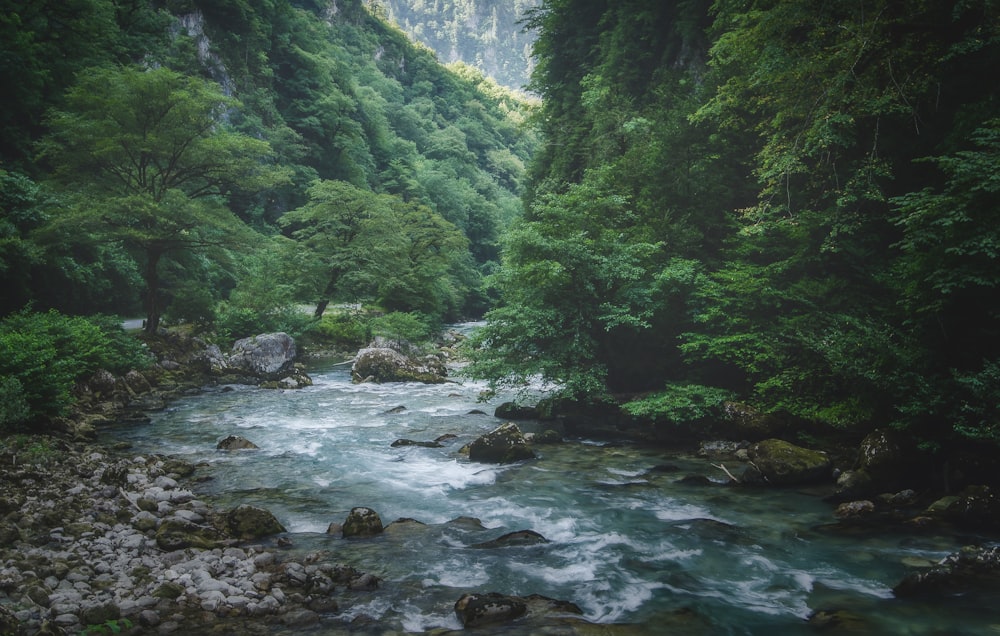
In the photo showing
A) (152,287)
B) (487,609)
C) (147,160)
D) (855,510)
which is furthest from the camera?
(147,160)

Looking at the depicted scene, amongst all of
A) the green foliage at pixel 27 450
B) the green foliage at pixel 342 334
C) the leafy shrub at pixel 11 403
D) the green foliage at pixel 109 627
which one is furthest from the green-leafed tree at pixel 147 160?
the green foliage at pixel 109 627

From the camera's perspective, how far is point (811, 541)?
274 inches

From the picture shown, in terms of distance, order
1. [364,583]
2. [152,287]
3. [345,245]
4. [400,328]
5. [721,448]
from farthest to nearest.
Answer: [345,245]
[400,328]
[152,287]
[721,448]
[364,583]

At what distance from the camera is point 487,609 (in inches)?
199

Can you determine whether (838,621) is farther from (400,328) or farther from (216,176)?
(216,176)

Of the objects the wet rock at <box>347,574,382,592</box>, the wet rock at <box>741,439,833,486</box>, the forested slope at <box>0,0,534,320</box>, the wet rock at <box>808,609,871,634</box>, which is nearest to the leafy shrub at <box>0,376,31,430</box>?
the wet rock at <box>347,574,382,592</box>

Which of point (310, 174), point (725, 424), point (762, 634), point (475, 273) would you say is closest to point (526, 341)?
point (725, 424)

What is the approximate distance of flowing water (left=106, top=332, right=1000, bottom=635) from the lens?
17.7ft

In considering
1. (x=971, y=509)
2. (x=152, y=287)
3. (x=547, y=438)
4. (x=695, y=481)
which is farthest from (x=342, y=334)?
(x=971, y=509)

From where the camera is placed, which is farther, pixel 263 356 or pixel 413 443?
pixel 263 356

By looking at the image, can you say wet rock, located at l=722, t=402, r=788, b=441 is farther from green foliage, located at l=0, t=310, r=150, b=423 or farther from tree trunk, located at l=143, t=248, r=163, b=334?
tree trunk, located at l=143, t=248, r=163, b=334

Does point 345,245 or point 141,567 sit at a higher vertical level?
point 345,245

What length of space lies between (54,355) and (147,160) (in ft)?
40.9

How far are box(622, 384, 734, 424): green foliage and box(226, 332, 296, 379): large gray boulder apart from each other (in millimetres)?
16196
